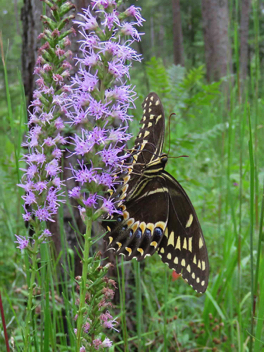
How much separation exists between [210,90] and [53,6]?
7.13 ft

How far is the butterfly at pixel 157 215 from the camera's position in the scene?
2.11 meters

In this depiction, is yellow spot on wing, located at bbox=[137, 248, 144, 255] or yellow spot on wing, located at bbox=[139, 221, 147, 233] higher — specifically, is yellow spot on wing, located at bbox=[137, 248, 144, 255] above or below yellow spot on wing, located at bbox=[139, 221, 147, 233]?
below

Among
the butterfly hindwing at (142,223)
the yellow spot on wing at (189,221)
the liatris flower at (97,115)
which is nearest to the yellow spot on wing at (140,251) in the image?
the butterfly hindwing at (142,223)

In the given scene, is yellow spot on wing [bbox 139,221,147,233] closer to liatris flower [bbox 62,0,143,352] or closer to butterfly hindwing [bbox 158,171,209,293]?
butterfly hindwing [bbox 158,171,209,293]

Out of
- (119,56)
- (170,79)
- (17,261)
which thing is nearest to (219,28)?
(170,79)

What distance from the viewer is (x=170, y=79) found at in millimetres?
3781

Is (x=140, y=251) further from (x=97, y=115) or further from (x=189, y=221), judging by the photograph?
(x=97, y=115)

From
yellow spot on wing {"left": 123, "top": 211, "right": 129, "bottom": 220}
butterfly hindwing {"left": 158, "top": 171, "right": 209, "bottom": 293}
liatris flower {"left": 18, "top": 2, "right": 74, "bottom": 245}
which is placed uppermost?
liatris flower {"left": 18, "top": 2, "right": 74, "bottom": 245}

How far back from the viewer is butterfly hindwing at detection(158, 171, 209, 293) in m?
2.15

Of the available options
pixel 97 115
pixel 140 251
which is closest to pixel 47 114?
pixel 97 115

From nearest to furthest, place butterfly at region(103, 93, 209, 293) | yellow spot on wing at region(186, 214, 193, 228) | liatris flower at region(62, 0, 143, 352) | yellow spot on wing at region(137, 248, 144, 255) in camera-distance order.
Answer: liatris flower at region(62, 0, 143, 352) < yellow spot on wing at region(137, 248, 144, 255) < butterfly at region(103, 93, 209, 293) < yellow spot on wing at region(186, 214, 193, 228)

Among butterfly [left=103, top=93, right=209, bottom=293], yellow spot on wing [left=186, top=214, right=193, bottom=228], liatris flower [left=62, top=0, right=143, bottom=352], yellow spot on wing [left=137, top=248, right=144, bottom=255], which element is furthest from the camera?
yellow spot on wing [left=186, top=214, right=193, bottom=228]

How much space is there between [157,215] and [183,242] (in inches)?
9.4

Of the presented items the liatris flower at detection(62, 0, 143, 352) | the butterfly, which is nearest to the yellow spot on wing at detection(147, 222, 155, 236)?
the butterfly
